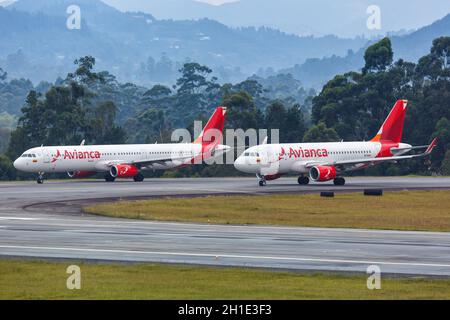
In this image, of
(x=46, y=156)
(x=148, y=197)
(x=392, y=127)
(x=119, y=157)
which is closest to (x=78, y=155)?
(x=46, y=156)

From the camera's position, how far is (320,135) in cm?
13500

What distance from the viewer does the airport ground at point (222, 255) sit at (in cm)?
2898

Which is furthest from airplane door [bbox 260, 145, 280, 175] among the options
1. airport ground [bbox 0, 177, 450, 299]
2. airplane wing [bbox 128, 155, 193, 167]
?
airport ground [bbox 0, 177, 450, 299]

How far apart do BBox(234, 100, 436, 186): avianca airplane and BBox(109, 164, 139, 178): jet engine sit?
14921 mm

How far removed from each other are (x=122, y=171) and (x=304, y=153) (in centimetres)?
1961

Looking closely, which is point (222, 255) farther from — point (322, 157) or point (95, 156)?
point (95, 156)

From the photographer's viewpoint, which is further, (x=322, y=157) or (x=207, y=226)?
(x=322, y=157)

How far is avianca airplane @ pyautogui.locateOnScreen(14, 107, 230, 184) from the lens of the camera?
9881cm

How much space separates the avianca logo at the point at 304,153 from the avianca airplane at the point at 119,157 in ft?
59.2

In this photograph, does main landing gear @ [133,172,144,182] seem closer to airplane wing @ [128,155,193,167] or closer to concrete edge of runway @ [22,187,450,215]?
airplane wing @ [128,155,193,167]
